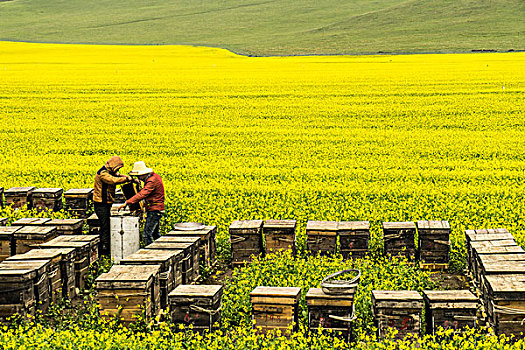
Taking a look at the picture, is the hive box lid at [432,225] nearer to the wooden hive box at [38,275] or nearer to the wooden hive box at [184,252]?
the wooden hive box at [184,252]

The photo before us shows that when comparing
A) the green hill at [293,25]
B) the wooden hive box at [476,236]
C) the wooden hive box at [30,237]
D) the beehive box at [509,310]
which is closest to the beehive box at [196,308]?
the beehive box at [509,310]

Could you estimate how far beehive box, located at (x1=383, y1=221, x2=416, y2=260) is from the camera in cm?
1477

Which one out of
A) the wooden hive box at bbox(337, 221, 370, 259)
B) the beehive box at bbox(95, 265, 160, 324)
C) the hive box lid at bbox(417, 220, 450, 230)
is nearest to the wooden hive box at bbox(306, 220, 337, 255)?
the wooden hive box at bbox(337, 221, 370, 259)

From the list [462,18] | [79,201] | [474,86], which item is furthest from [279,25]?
[79,201]

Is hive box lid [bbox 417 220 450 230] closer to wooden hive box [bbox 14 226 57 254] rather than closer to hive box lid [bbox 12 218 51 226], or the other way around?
wooden hive box [bbox 14 226 57 254]

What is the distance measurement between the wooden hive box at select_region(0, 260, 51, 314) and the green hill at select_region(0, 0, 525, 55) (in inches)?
3720

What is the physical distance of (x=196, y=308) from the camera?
11.1 metres

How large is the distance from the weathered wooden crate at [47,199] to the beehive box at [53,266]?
A: 513 centimetres

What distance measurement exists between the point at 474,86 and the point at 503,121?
1034 centimetres

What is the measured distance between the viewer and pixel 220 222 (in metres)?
17.4

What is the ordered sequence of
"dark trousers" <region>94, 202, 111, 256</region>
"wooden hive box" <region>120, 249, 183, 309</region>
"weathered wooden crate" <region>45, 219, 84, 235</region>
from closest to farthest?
"wooden hive box" <region>120, 249, 183, 309</region>, "weathered wooden crate" <region>45, 219, 84, 235</region>, "dark trousers" <region>94, 202, 111, 256</region>

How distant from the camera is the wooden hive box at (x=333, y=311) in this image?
35.7 feet

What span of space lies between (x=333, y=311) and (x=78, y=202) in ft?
29.8

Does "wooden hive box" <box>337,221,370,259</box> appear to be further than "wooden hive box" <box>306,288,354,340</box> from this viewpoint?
Yes
